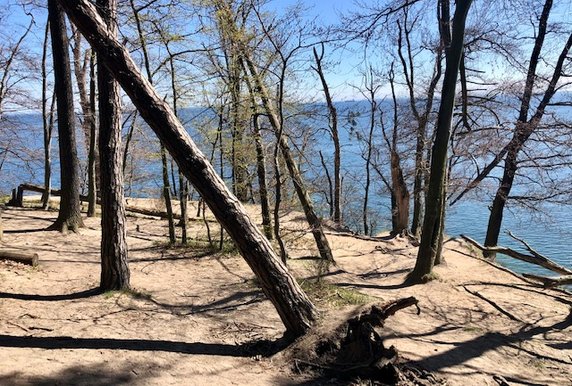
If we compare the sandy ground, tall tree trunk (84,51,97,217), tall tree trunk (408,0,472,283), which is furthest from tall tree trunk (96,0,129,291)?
tall tree trunk (408,0,472,283)

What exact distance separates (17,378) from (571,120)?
51.4 ft

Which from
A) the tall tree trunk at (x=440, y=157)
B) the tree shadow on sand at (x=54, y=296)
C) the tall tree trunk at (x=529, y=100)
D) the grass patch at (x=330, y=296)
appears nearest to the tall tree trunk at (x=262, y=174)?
the grass patch at (x=330, y=296)

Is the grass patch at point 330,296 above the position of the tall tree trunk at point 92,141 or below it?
below

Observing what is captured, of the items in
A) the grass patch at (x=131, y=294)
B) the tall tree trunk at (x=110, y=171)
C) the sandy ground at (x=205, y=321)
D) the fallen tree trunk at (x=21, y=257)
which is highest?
the tall tree trunk at (x=110, y=171)

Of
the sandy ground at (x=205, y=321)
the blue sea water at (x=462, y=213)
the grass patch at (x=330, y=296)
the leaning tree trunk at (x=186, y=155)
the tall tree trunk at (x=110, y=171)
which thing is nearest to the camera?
the sandy ground at (x=205, y=321)

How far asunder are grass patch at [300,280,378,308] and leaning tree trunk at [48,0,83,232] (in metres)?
5.62

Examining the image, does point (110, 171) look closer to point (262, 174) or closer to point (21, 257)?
point (21, 257)

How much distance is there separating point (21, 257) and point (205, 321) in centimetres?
332

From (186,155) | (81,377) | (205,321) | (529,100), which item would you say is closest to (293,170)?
(205,321)

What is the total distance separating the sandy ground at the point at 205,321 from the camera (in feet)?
15.0

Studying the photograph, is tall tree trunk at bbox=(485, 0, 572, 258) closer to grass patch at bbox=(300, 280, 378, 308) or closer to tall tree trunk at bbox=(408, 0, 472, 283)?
tall tree trunk at bbox=(408, 0, 472, 283)

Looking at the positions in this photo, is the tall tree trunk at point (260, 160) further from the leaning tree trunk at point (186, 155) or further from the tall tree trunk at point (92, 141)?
the tall tree trunk at point (92, 141)

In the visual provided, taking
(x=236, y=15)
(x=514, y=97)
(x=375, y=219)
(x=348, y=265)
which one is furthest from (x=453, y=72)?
(x=375, y=219)

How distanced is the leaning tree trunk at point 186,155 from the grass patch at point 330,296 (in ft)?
5.93
